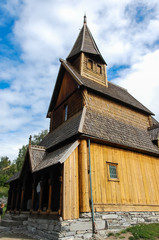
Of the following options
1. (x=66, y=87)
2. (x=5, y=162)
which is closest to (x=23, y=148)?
(x=66, y=87)

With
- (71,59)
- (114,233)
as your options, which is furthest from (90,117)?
(71,59)

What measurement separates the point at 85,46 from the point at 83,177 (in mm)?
12769

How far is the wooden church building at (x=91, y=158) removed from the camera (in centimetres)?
855

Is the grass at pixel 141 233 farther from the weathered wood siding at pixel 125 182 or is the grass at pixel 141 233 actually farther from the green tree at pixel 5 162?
the green tree at pixel 5 162

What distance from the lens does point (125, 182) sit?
A: 10219 mm

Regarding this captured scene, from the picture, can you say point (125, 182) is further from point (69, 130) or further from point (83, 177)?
point (69, 130)

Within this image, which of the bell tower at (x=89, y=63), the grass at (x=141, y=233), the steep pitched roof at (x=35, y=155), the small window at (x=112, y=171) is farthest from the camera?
the bell tower at (x=89, y=63)

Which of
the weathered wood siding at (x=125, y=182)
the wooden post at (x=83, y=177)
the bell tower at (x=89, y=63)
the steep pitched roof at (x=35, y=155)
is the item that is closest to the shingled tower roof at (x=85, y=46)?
the bell tower at (x=89, y=63)

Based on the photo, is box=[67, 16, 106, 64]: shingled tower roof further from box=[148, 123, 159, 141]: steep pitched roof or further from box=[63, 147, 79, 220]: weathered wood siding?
box=[63, 147, 79, 220]: weathered wood siding

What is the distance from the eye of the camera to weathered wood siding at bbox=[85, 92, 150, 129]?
12492 millimetres

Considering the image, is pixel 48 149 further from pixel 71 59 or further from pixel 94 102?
pixel 71 59

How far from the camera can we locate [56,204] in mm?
10523

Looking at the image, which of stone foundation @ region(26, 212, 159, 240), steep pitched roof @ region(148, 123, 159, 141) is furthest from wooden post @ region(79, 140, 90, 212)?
steep pitched roof @ region(148, 123, 159, 141)

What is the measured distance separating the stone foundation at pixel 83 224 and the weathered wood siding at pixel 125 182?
35cm
